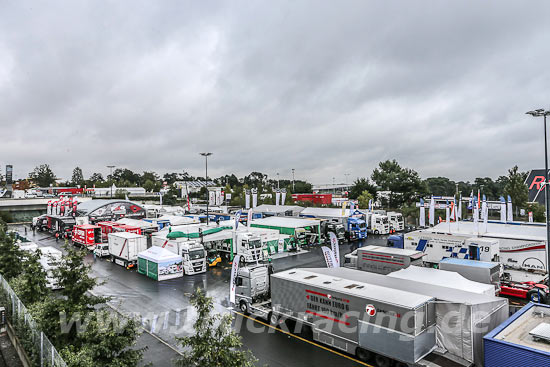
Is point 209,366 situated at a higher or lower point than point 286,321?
higher

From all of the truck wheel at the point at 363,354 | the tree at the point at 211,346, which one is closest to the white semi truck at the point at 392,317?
the truck wheel at the point at 363,354

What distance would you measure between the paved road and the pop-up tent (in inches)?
19.7

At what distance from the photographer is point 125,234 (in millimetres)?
27984

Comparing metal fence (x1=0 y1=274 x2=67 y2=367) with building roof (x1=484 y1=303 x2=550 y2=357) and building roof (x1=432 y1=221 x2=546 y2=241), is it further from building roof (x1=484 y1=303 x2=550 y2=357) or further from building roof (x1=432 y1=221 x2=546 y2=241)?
building roof (x1=432 y1=221 x2=546 y2=241)

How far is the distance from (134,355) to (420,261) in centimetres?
1823

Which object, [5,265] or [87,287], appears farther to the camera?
[5,265]

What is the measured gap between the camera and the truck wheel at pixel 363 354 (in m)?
11.3

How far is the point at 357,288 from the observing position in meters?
11.9

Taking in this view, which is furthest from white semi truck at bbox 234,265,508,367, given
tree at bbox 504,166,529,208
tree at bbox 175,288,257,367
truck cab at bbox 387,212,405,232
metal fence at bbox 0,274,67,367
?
tree at bbox 504,166,529,208

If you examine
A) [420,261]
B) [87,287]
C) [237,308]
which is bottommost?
[237,308]

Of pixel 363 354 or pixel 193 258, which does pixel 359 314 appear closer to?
pixel 363 354

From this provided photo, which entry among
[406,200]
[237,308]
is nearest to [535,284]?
[237,308]

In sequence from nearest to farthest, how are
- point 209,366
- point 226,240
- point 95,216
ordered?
1. point 209,366
2. point 226,240
3. point 95,216

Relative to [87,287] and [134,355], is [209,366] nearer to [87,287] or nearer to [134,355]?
[134,355]
